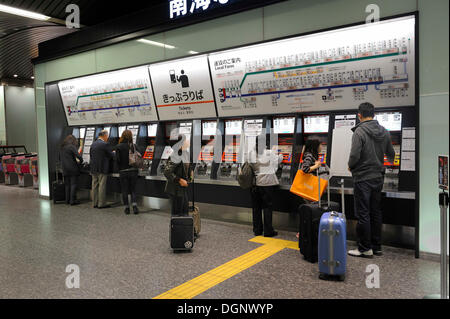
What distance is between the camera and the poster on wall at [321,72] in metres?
4.25

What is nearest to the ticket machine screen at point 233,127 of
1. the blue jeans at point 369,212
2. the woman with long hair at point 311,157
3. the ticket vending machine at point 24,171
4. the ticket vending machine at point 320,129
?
the ticket vending machine at point 320,129

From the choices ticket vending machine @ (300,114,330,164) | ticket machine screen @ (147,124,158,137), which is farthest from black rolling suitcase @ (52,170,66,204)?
ticket vending machine @ (300,114,330,164)

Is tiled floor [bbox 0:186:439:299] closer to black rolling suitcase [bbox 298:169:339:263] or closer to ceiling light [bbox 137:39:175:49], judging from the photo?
black rolling suitcase [bbox 298:169:339:263]

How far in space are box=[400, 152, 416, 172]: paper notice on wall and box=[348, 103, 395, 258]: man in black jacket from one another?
316mm

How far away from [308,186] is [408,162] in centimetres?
A: 119

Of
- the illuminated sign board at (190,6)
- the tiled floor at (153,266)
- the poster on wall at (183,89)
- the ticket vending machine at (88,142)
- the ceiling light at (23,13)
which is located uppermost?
the ceiling light at (23,13)

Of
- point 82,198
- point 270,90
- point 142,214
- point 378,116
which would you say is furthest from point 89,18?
point 378,116

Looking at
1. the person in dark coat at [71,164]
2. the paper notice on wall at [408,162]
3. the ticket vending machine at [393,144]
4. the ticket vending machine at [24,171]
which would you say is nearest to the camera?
the paper notice on wall at [408,162]

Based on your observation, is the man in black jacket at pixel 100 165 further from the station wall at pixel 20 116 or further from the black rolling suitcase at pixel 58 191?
the station wall at pixel 20 116

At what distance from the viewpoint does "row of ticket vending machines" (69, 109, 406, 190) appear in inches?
178

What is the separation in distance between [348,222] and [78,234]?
3804 millimetres

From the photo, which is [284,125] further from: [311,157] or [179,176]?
[179,176]

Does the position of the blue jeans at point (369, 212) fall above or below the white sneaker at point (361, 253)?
above

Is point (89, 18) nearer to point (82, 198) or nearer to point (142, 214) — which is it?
point (82, 198)
